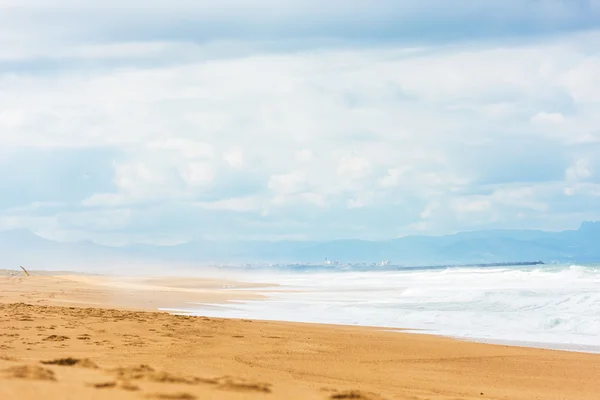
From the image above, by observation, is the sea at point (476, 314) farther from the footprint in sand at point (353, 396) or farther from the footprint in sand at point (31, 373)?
the footprint in sand at point (31, 373)

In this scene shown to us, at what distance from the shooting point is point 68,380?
592 centimetres

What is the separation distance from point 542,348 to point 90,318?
10070mm

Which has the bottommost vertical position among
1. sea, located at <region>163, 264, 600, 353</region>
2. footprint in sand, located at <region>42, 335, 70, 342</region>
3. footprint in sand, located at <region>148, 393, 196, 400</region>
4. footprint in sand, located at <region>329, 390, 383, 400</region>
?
footprint in sand, located at <region>148, 393, 196, 400</region>

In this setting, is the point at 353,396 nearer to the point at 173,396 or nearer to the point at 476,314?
the point at 173,396

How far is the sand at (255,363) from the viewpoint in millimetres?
6086

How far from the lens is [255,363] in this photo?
10.4m

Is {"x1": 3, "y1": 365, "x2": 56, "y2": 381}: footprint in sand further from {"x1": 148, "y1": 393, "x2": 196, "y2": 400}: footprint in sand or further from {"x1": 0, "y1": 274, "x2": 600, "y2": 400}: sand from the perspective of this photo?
{"x1": 148, "y1": 393, "x2": 196, "y2": 400}: footprint in sand

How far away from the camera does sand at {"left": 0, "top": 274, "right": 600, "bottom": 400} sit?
609cm

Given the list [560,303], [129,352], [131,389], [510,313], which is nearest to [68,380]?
[131,389]

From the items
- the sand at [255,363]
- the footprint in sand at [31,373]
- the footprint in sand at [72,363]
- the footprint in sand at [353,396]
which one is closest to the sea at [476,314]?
the sand at [255,363]

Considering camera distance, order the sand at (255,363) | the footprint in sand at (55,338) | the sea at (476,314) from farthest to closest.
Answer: the sea at (476,314) < the footprint in sand at (55,338) < the sand at (255,363)

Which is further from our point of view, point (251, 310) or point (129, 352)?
point (251, 310)

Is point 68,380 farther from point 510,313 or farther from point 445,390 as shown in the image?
point 510,313

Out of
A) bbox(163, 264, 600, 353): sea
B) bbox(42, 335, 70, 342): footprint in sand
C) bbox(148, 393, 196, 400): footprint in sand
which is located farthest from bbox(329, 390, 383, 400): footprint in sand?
bbox(163, 264, 600, 353): sea
